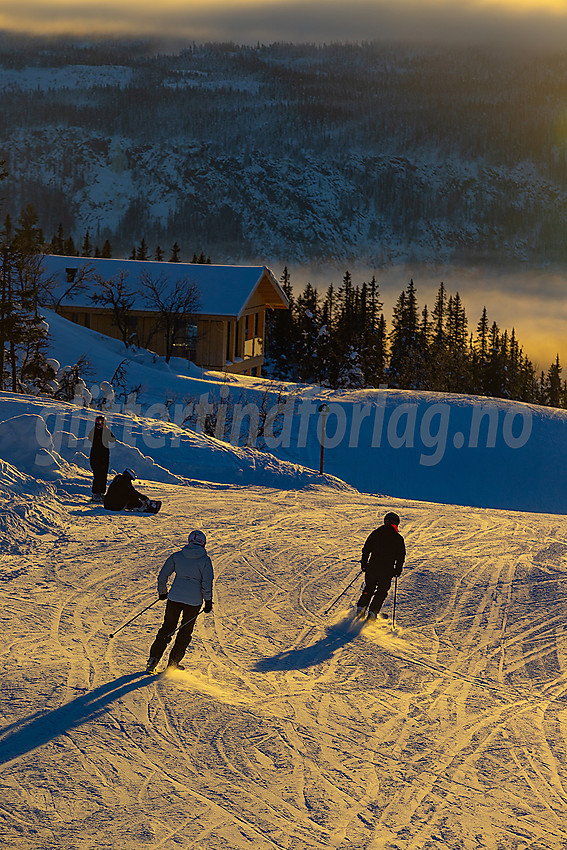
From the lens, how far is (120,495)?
16.1 metres

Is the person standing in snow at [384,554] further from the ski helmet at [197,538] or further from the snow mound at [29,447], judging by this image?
the snow mound at [29,447]

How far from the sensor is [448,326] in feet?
372

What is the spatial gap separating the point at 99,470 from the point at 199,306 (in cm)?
2554

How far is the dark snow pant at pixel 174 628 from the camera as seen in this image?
27.6 ft

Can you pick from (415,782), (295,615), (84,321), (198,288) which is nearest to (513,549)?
(295,615)

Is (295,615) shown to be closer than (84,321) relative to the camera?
Yes

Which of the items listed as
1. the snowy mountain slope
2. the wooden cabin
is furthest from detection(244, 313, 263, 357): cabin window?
the snowy mountain slope

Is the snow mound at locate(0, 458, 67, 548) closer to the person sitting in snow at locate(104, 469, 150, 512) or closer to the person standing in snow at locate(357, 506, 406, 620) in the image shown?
the person sitting in snow at locate(104, 469, 150, 512)

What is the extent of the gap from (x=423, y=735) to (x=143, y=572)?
5.71 meters

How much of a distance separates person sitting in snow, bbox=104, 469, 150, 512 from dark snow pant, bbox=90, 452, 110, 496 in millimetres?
231

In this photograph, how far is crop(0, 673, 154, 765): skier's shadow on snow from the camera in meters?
6.89

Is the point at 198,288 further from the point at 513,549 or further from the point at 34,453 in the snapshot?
the point at 513,549

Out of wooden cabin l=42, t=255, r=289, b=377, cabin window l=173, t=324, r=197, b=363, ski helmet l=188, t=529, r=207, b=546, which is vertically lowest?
ski helmet l=188, t=529, r=207, b=546

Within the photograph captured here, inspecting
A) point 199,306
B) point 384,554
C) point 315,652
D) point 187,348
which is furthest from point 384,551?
point 187,348
